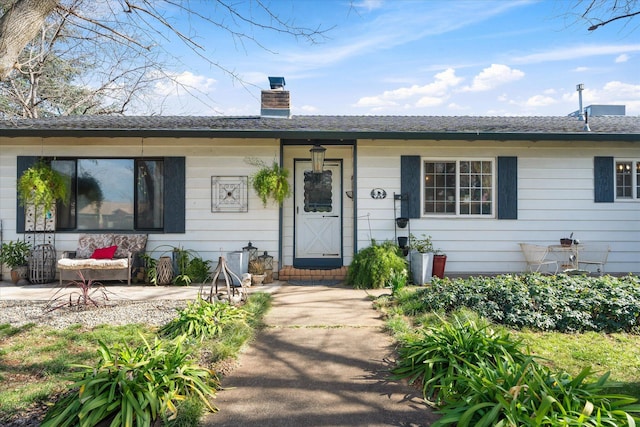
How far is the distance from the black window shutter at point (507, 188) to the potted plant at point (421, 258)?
4.94 ft

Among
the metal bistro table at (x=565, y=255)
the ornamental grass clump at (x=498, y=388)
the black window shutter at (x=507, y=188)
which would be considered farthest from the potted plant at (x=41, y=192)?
the metal bistro table at (x=565, y=255)

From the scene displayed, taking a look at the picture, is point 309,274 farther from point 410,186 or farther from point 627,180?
point 627,180

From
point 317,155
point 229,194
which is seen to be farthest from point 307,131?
point 229,194

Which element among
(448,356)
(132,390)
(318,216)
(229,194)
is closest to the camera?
(132,390)

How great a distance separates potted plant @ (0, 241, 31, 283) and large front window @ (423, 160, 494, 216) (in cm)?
732

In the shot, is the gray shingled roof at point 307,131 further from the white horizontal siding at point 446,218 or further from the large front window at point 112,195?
the large front window at point 112,195

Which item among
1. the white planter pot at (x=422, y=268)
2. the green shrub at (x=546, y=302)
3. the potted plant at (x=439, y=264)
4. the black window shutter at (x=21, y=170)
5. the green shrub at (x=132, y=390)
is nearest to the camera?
the green shrub at (x=132, y=390)

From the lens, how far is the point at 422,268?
7.16 metres

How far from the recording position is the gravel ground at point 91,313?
4766mm

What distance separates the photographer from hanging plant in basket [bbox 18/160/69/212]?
7242mm

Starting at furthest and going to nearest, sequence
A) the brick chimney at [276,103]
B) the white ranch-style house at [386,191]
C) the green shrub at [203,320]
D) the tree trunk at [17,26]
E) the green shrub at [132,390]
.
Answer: the brick chimney at [276,103] < the white ranch-style house at [386,191] < the green shrub at [203,320] < the tree trunk at [17,26] < the green shrub at [132,390]

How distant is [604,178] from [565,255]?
1.66 meters

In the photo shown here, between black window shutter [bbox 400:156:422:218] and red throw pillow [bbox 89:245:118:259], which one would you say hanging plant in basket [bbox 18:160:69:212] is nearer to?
red throw pillow [bbox 89:245:118:259]

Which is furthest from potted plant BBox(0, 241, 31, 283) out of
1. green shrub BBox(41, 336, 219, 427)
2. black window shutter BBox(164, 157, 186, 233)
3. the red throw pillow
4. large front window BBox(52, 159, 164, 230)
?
green shrub BBox(41, 336, 219, 427)
